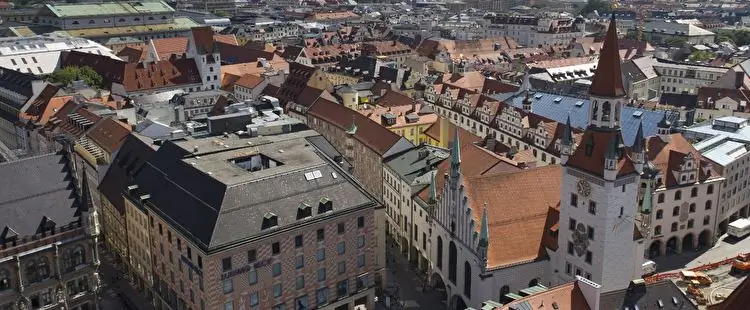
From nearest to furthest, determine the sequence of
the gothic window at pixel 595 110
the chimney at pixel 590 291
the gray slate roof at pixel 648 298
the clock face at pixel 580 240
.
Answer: the chimney at pixel 590 291 < the gray slate roof at pixel 648 298 < the gothic window at pixel 595 110 < the clock face at pixel 580 240

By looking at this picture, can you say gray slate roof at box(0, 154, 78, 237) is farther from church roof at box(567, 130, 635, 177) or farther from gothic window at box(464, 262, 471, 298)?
church roof at box(567, 130, 635, 177)

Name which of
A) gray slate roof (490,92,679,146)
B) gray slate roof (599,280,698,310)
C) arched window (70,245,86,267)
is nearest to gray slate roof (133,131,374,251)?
arched window (70,245,86,267)

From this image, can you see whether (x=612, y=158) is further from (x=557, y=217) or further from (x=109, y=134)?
(x=109, y=134)

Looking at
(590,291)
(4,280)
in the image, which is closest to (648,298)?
(590,291)

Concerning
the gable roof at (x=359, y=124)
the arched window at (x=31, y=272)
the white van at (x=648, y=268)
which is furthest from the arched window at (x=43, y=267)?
the white van at (x=648, y=268)

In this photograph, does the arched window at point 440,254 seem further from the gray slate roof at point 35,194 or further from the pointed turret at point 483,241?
the gray slate roof at point 35,194

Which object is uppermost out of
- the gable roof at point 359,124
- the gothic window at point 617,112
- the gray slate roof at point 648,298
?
the gothic window at point 617,112

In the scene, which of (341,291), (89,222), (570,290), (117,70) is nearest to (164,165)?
(89,222)
